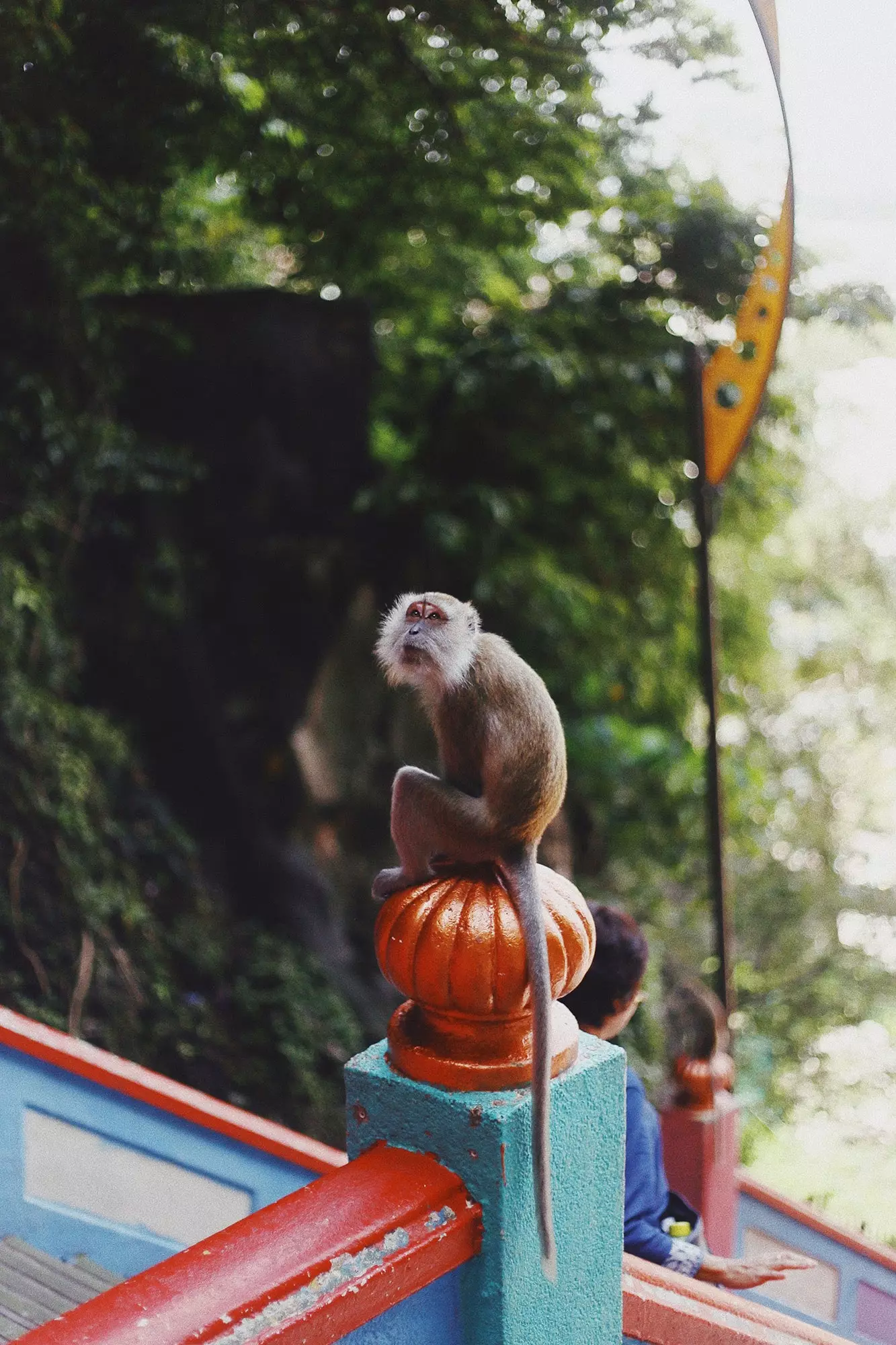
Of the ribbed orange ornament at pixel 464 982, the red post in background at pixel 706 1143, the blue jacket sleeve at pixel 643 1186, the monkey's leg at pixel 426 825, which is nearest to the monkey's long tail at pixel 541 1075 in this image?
the ribbed orange ornament at pixel 464 982

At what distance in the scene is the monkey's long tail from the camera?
1.22 metres

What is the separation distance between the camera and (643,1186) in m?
1.95

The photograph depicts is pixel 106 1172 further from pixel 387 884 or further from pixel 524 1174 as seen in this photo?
pixel 524 1174

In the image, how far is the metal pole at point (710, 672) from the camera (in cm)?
411

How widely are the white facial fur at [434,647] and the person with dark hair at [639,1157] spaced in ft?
1.93

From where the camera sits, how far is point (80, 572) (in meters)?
4.86

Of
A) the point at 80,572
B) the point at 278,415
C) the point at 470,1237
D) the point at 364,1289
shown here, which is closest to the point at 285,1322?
the point at 364,1289

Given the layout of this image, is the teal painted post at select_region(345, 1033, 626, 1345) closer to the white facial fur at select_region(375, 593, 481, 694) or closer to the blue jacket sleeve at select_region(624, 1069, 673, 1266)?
the blue jacket sleeve at select_region(624, 1069, 673, 1266)

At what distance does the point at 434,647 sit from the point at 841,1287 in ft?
10.5

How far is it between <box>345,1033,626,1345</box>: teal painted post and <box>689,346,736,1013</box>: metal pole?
2.81 metres

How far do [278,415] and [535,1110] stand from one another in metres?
4.46

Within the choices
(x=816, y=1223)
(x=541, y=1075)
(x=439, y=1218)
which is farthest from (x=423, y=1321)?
(x=816, y=1223)

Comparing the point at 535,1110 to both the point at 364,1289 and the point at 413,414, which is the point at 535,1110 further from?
the point at 413,414

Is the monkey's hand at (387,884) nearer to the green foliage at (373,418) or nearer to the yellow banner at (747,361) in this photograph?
the green foliage at (373,418)
